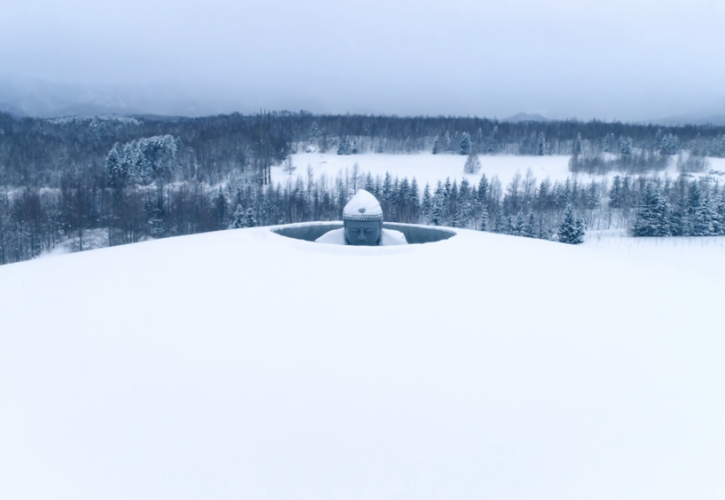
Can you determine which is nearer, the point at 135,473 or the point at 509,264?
the point at 135,473

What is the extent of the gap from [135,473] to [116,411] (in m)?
0.99

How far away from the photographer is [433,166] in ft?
241

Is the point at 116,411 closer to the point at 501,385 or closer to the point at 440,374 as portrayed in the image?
the point at 440,374

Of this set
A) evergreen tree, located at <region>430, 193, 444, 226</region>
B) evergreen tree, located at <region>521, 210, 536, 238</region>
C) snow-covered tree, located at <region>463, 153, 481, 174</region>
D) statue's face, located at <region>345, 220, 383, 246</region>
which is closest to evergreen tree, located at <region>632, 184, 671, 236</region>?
evergreen tree, located at <region>521, 210, 536, 238</region>

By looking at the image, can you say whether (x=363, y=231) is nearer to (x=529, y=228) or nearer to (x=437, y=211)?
(x=529, y=228)

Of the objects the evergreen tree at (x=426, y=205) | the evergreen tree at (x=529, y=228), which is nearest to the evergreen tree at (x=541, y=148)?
the evergreen tree at (x=426, y=205)

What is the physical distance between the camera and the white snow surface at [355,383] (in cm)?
416

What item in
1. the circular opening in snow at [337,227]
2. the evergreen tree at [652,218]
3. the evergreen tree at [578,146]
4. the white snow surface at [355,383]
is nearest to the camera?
the white snow surface at [355,383]

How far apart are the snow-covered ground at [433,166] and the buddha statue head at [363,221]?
163 ft

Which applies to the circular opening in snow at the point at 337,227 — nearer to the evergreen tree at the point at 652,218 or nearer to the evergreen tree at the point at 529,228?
the evergreen tree at the point at 529,228

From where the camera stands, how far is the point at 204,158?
6769cm

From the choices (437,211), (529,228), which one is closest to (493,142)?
(437,211)

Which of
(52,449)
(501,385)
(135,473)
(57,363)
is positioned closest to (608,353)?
(501,385)

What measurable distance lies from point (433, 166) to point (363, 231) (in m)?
64.5
